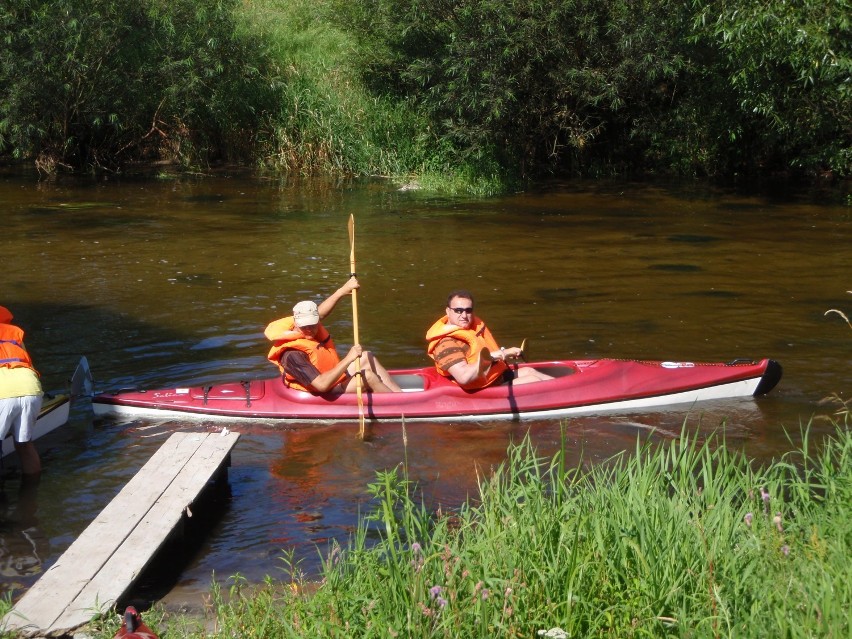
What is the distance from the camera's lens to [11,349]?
658 centimetres

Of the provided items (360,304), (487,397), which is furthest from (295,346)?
(360,304)

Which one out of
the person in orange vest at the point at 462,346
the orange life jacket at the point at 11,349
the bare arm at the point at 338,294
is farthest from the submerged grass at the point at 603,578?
the bare arm at the point at 338,294

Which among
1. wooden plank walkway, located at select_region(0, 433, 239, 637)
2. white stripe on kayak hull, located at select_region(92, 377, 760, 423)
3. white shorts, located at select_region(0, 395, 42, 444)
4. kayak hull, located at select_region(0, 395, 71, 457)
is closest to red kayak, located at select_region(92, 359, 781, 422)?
white stripe on kayak hull, located at select_region(92, 377, 760, 423)

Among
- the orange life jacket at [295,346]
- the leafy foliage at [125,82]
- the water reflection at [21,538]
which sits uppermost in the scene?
the leafy foliage at [125,82]

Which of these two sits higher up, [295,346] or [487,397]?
[295,346]

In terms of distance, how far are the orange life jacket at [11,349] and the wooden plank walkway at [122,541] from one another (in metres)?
1.03

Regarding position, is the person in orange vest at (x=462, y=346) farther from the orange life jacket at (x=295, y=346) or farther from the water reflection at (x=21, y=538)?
the water reflection at (x=21, y=538)

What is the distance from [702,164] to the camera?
2050cm

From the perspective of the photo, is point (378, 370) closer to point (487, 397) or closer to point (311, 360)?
point (311, 360)

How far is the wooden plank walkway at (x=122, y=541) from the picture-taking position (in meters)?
4.55

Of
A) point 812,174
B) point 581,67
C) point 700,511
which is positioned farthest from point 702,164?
point 700,511

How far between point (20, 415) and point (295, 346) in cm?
211

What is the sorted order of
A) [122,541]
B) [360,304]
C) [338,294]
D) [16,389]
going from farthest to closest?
[360,304], [338,294], [16,389], [122,541]

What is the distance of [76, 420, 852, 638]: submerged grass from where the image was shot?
11.3 feet
